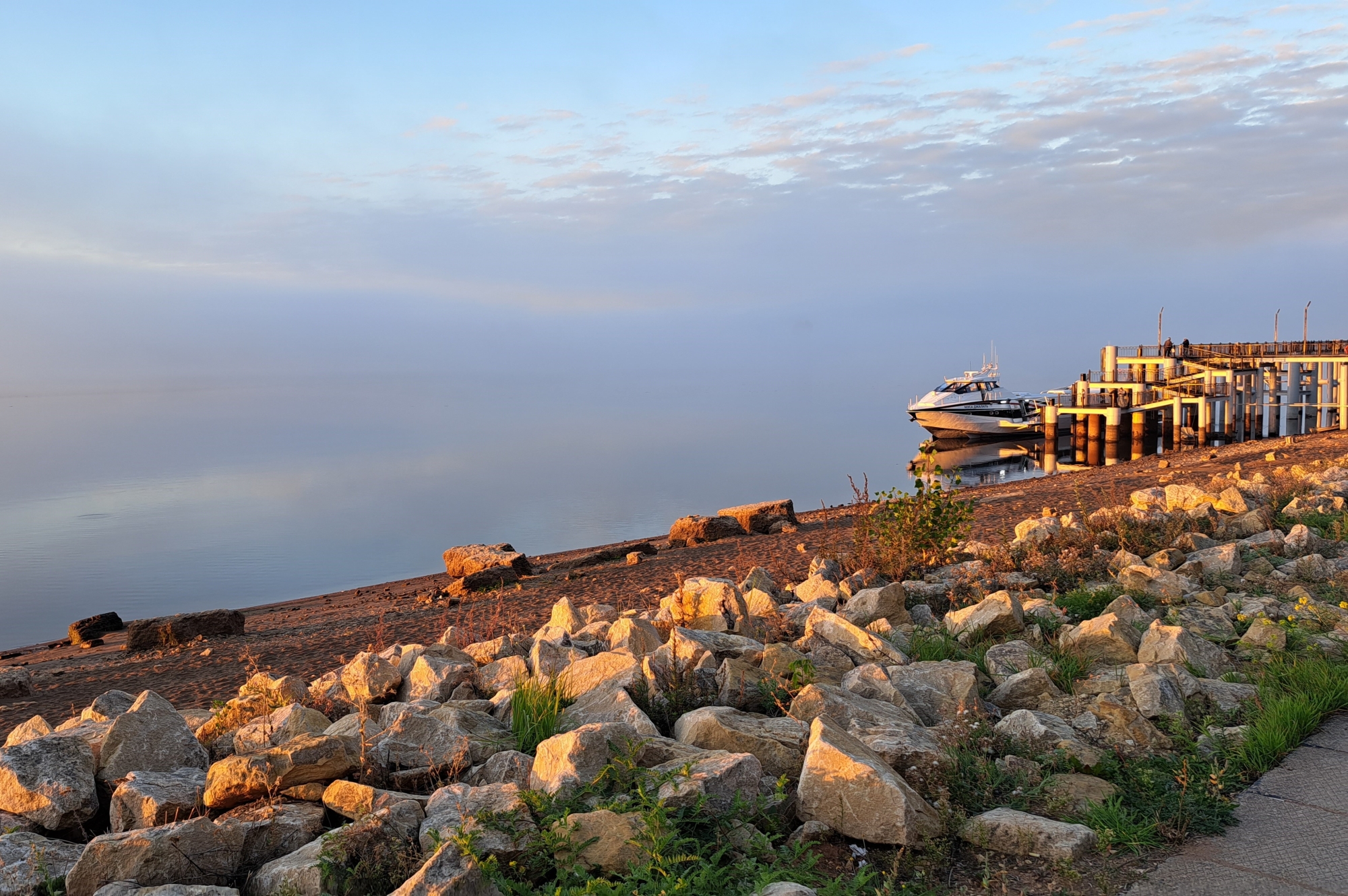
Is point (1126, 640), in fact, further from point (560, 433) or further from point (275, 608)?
point (560, 433)

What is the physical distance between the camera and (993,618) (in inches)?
255

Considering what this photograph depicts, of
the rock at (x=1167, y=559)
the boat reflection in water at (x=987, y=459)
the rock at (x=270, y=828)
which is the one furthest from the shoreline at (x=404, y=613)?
the boat reflection in water at (x=987, y=459)

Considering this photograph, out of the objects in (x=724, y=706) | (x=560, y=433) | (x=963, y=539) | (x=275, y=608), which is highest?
(x=560, y=433)

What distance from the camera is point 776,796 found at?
12.4ft

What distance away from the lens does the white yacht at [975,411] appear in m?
57.2

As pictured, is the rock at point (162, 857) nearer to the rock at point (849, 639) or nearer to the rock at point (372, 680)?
the rock at point (372, 680)

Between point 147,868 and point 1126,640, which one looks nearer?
point 147,868

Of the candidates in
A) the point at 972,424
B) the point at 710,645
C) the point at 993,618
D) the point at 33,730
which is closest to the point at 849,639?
the point at 710,645

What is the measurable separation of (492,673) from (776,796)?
112 inches

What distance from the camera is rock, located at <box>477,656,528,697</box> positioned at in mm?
5812

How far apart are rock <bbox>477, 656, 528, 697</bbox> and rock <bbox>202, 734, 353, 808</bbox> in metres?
1.70

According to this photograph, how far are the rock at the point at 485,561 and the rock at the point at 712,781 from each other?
1300cm

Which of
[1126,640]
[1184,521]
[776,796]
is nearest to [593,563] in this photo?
[1184,521]


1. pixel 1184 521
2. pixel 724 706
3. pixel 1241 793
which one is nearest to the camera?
pixel 1241 793
